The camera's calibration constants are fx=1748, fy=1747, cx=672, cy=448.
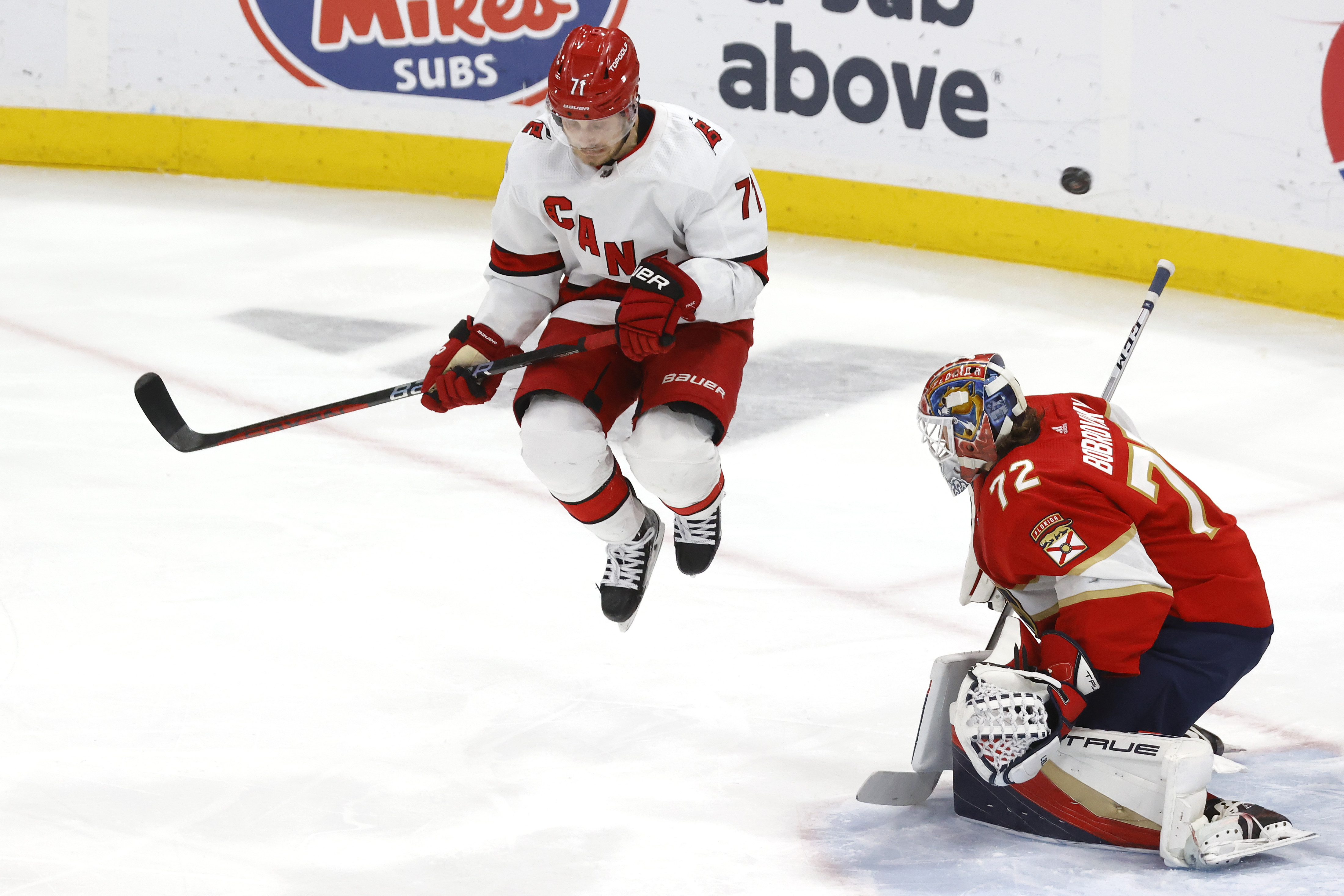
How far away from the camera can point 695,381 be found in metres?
3.20

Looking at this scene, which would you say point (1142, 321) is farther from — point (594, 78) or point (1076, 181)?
point (1076, 181)

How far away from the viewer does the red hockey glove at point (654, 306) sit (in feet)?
9.86

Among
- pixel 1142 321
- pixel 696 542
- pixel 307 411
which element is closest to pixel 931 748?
pixel 696 542

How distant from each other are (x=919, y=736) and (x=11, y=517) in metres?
2.55

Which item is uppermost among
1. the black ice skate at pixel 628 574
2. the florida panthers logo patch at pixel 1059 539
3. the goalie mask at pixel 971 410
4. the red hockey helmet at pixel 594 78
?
the red hockey helmet at pixel 594 78

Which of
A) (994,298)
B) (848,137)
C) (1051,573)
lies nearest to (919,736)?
(1051,573)

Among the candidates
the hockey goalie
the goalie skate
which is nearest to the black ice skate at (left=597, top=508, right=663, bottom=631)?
the hockey goalie

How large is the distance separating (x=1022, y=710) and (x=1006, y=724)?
0.11 feet

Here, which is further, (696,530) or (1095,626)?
(696,530)

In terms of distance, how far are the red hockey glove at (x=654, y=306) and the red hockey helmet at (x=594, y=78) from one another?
28 centimetres

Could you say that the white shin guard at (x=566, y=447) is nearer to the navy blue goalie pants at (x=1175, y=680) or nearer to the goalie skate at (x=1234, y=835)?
the navy blue goalie pants at (x=1175, y=680)

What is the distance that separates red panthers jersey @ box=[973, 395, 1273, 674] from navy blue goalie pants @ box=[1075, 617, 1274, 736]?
3 cm

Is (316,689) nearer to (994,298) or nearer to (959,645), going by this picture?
(959,645)

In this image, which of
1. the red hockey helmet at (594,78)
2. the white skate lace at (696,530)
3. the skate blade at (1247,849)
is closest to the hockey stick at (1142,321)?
the white skate lace at (696,530)
